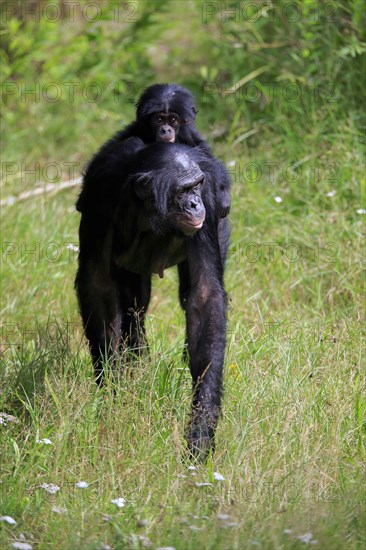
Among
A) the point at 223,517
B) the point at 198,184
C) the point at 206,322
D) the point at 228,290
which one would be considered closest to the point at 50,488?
the point at 223,517

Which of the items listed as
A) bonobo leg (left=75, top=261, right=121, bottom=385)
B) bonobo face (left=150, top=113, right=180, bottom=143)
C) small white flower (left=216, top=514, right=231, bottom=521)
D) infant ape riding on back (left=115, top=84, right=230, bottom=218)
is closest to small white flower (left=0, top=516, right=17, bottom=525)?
small white flower (left=216, top=514, right=231, bottom=521)

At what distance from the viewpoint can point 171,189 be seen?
4422 mm

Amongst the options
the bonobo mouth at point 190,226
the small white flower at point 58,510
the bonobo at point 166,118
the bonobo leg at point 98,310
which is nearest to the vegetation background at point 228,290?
the small white flower at point 58,510

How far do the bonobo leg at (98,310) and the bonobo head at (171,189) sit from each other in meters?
0.44

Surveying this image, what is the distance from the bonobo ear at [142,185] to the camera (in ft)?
14.5

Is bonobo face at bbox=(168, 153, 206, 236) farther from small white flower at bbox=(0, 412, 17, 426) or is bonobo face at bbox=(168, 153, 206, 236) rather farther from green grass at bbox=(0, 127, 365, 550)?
small white flower at bbox=(0, 412, 17, 426)

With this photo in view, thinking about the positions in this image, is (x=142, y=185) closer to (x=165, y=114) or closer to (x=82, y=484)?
(x=165, y=114)

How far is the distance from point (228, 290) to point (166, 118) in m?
1.41

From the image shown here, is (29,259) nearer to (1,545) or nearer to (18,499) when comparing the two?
(18,499)

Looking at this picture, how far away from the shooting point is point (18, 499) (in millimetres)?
3867

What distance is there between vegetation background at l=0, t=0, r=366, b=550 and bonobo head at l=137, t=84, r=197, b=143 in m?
1.05

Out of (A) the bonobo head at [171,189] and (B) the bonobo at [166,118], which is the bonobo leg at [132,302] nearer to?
(A) the bonobo head at [171,189]

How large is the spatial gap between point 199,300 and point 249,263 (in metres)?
2.15

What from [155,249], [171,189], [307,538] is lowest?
[307,538]
